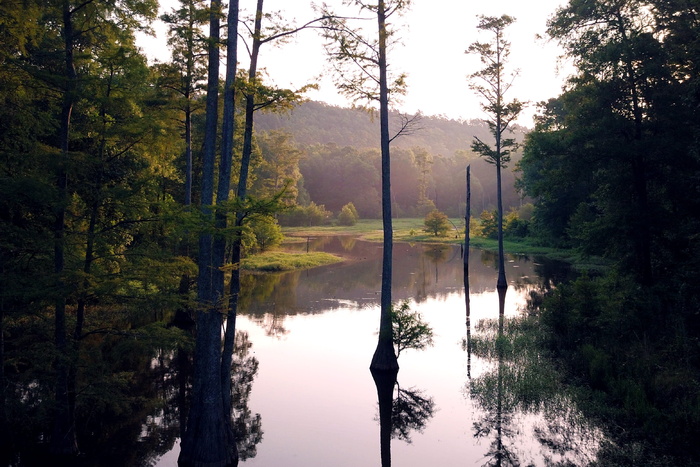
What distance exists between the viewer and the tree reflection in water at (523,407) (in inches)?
392

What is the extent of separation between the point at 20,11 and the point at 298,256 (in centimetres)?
3678

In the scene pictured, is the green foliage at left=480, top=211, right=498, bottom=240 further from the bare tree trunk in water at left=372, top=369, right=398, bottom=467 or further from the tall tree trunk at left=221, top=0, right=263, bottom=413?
the tall tree trunk at left=221, top=0, right=263, bottom=413

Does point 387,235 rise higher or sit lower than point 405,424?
higher

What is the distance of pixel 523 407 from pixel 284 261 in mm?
30687

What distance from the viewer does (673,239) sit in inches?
605

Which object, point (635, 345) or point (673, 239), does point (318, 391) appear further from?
point (673, 239)

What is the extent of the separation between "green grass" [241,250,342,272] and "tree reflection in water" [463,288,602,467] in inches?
929

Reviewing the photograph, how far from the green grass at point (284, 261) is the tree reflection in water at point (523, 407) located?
23595 millimetres

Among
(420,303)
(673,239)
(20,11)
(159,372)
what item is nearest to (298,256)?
(420,303)

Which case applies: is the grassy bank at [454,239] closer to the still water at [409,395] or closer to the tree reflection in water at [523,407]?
the still water at [409,395]

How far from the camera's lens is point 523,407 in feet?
40.0

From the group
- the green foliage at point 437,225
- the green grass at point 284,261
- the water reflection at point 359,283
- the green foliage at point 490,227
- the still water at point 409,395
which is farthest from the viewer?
the green foliage at point 437,225

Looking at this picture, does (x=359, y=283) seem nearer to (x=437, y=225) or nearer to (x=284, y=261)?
(x=284, y=261)

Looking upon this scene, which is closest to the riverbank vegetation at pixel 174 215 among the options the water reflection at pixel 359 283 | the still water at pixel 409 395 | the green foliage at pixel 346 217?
the still water at pixel 409 395
